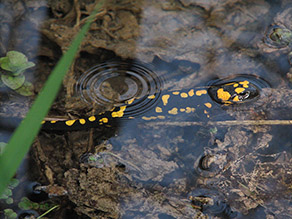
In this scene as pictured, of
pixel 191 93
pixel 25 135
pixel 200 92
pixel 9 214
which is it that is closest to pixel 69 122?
pixel 9 214

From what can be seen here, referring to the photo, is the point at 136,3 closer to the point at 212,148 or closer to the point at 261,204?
the point at 212,148

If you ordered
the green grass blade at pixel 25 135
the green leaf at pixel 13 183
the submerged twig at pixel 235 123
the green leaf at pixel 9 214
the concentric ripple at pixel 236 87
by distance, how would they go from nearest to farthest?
the green grass blade at pixel 25 135 → the green leaf at pixel 9 214 → the green leaf at pixel 13 183 → the submerged twig at pixel 235 123 → the concentric ripple at pixel 236 87

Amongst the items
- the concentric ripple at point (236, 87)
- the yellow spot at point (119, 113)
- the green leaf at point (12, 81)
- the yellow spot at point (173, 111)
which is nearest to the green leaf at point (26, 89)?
the green leaf at point (12, 81)

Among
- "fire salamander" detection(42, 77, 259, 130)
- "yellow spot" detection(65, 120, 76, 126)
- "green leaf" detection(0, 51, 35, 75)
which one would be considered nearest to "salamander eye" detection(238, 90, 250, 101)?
"fire salamander" detection(42, 77, 259, 130)

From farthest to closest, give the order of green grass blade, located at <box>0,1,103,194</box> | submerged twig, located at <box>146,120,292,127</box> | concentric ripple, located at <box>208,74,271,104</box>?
concentric ripple, located at <box>208,74,271,104</box> < submerged twig, located at <box>146,120,292,127</box> < green grass blade, located at <box>0,1,103,194</box>

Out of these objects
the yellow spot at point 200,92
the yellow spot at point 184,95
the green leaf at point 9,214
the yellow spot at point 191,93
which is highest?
the yellow spot at point 200,92

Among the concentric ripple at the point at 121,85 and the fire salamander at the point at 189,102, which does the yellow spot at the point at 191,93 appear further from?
the concentric ripple at the point at 121,85

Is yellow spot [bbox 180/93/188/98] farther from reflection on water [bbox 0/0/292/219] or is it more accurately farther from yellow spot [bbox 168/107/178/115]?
yellow spot [bbox 168/107/178/115]
